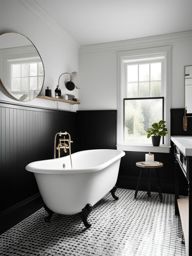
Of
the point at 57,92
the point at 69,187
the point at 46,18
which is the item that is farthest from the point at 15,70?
the point at 69,187

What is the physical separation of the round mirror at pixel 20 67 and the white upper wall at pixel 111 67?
1459 millimetres

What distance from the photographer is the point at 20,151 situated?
2.70m

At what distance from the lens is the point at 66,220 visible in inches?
103

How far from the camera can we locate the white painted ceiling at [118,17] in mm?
2873

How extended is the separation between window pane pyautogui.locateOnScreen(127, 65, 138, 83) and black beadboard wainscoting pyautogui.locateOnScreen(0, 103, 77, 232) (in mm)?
1721

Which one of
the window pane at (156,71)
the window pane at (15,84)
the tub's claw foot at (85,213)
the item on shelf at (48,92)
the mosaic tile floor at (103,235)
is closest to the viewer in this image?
the mosaic tile floor at (103,235)

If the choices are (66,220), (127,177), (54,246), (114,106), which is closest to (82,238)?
(54,246)

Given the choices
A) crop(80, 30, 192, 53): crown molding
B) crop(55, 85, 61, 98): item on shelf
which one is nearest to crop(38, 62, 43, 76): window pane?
crop(55, 85, 61, 98): item on shelf

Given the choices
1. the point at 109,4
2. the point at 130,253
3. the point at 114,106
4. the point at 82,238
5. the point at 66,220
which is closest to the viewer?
the point at 130,253

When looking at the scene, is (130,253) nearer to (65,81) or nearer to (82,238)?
(82,238)

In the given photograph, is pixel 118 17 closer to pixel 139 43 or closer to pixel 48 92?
pixel 139 43

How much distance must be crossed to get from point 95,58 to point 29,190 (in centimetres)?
276

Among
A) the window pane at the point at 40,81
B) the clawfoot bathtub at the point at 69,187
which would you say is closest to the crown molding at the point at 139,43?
the window pane at the point at 40,81

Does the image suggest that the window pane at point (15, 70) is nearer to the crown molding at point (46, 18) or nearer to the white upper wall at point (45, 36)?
the white upper wall at point (45, 36)
